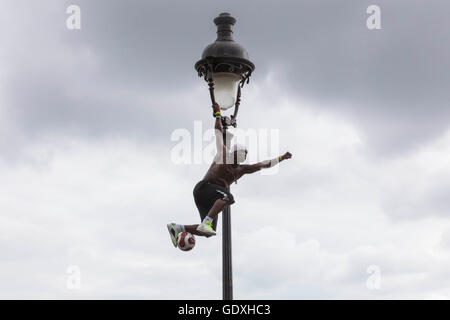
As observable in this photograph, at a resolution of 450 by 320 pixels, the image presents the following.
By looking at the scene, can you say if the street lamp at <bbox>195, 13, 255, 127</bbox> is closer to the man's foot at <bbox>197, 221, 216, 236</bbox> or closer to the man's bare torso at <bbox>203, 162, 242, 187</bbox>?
the man's bare torso at <bbox>203, 162, 242, 187</bbox>

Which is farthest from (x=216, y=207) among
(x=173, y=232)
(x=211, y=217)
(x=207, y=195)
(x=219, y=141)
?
(x=219, y=141)

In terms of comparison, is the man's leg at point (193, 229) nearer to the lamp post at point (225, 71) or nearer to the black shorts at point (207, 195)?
the black shorts at point (207, 195)

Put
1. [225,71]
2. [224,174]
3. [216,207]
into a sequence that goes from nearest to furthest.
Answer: [216,207] < [224,174] < [225,71]

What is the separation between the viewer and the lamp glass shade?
15289 millimetres

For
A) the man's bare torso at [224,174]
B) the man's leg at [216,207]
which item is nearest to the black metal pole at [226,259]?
the man's leg at [216,207]

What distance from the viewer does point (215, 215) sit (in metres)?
14.8

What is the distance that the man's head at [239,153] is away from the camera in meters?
14.9

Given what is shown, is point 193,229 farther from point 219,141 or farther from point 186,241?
point 219,141

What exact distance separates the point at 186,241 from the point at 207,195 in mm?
815

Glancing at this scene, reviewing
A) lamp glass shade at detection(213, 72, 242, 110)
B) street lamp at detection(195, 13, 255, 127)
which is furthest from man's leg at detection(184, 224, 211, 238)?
lamp glass shade at detection(213, 72, 242, 110)

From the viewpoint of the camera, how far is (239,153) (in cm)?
1491
